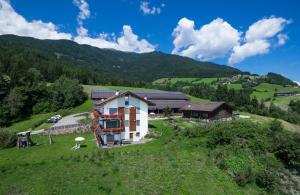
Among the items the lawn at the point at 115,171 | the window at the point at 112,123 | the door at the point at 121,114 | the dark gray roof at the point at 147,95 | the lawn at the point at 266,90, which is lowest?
the lawn at the point at 115,171

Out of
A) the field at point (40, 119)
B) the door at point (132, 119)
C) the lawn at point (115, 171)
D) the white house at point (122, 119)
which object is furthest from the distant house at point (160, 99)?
the lawn at point (115, 171)

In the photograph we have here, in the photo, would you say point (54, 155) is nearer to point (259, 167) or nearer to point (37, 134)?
point (37, 134)

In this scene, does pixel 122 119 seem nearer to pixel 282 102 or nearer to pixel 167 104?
pixel 167 104

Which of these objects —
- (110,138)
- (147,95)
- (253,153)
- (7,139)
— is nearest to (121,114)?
(110,138)

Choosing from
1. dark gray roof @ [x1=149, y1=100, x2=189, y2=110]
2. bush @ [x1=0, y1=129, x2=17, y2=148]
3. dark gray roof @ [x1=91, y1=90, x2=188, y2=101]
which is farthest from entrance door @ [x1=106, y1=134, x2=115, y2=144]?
dark gray roof @ [x1=91, y1=90, x2=188, y2=101]

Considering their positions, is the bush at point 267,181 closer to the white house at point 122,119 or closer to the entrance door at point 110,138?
the white house at point 122,119
